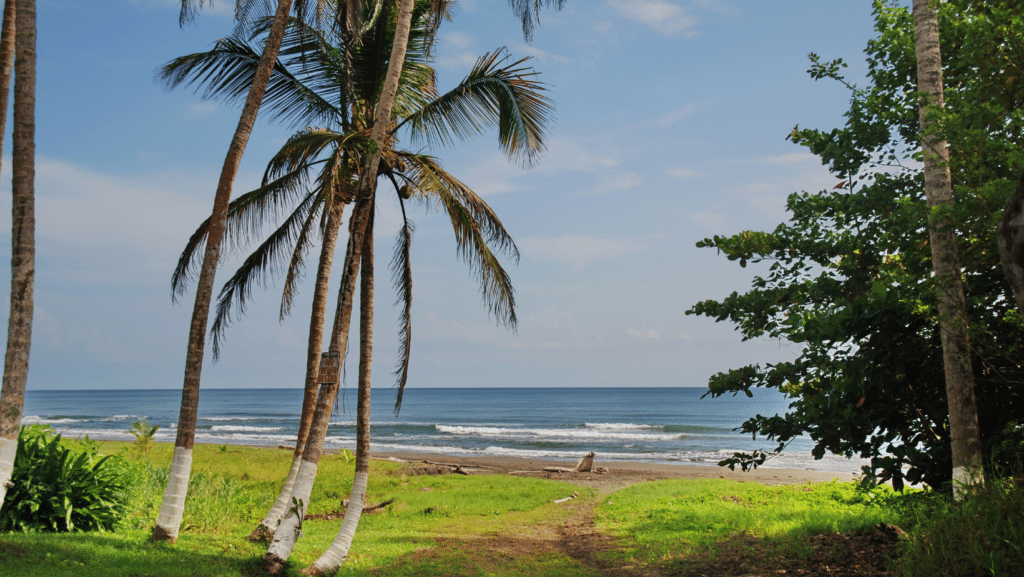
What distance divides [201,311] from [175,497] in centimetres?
187

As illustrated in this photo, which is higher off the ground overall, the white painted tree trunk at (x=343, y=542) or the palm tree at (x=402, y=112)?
the palm tree at (x=402, y=112)

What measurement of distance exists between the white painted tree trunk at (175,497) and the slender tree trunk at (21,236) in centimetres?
128

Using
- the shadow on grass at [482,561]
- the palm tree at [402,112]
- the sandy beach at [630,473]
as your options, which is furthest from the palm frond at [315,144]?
the sandy beach at [630,473]

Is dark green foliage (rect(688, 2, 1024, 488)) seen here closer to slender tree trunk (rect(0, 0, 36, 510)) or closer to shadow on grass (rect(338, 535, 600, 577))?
shadow on grass (rect(338, 535, 600, 577))

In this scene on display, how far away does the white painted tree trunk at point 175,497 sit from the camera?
6.04m

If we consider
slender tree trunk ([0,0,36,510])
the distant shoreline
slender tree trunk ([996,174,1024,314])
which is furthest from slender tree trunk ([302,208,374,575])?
the distant shoreline

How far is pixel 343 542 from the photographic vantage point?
6215mm

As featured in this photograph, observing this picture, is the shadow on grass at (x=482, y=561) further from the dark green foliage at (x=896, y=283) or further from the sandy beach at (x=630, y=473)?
the sandy beach at (x=630, y=473)

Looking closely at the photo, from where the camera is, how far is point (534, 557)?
24.4ft

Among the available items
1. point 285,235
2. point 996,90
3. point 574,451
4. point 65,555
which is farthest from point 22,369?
point 574,451

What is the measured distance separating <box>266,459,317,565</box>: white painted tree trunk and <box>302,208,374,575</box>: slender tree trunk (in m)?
0.31

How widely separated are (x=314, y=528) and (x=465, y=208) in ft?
16.8

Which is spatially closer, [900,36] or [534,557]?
[900,36]

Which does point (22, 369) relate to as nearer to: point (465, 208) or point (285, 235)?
point (285, 235)
